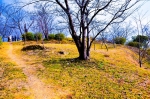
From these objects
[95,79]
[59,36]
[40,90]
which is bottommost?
[40,90]

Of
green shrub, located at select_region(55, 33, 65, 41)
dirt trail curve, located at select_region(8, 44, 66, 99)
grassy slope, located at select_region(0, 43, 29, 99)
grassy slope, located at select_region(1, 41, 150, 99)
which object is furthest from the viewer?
green shrub, located at select_region(55, 33, 65, 41)

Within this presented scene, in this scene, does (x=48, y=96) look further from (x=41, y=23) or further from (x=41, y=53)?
(x=41, y=23)

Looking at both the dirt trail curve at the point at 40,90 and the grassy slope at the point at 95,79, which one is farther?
the grassy slope at the point at 95,79

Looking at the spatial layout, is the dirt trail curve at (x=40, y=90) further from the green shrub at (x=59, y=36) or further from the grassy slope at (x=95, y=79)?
the green shrub at (x=59, y=36)

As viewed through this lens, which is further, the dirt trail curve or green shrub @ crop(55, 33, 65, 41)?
green shrub @ crop(55, 33, 65, 41)

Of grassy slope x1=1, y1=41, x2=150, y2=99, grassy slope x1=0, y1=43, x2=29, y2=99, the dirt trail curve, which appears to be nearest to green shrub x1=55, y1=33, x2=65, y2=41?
grassy slope x1=1, y1=41, x2=150, y2=99

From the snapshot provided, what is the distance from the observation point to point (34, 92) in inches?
413

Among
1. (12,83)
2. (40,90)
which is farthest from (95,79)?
(12,83)

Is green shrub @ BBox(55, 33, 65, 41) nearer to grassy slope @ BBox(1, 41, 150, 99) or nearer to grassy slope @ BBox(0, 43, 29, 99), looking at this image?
grassy slope @ BBox(1, 41, 150, 99)

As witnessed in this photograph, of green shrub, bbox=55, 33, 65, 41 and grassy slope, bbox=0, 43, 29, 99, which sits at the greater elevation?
green shrub, bbox=55, 33, 65, 41

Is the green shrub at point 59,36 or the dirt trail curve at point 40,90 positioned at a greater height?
the green shrub at point 59,36

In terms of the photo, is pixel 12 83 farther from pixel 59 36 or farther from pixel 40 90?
pixel 59 36

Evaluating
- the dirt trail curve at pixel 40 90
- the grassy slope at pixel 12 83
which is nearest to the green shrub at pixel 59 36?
the grassy slope at pixel 12 83

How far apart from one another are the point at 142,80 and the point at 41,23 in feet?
111
